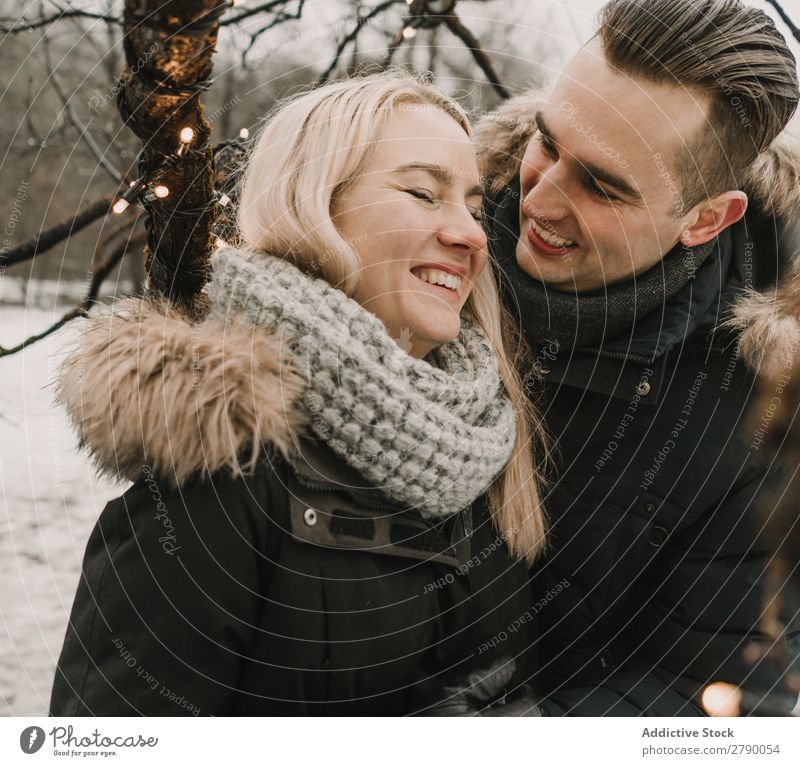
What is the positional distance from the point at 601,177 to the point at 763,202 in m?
0.24

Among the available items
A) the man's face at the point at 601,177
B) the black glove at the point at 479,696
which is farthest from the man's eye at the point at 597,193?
the black glove at the point at 479,696

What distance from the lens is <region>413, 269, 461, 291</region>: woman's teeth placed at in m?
0.77

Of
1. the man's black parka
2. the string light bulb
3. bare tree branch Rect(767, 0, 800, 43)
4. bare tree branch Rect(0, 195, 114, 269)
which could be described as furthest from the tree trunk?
bare tree branch Rect(767, 0, 800, 43)

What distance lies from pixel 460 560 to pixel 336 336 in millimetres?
285

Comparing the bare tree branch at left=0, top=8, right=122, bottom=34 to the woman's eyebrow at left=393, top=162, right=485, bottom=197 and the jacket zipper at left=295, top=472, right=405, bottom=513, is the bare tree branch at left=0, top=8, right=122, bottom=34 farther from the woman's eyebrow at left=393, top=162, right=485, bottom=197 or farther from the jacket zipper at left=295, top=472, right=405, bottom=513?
the jacket zipper at left=295, top=472, right=405, bottom=513

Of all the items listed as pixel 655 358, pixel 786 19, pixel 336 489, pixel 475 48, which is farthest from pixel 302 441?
pixel 786 19

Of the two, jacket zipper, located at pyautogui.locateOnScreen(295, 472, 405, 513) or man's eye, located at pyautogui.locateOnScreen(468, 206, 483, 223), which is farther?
man's eye, located at pyautogui.locateOnScreen(468, 206, 483, 223)

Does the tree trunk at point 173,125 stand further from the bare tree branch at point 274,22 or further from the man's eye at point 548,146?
the man's eye at point 548,146

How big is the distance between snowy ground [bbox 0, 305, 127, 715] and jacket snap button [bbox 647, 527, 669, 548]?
27.6 inches

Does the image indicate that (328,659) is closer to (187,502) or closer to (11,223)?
(187,502)

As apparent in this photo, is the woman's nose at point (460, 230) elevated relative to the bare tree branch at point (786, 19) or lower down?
lower down

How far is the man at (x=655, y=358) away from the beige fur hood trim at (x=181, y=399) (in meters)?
0.37

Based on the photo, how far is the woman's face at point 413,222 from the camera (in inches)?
29.1
